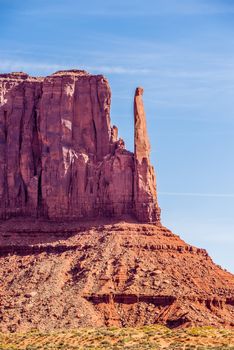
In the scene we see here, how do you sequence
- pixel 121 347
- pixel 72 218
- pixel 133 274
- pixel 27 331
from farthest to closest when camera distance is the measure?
pixel 72 218 < pixel 133 274 < pixel 27 331 < pixel 121 347

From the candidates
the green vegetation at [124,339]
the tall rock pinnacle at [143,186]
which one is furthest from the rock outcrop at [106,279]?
the green vegetation at [124,339]

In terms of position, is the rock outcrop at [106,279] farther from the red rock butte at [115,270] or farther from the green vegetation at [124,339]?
the green vegetation at [124,339]

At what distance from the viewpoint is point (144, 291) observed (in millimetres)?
181750

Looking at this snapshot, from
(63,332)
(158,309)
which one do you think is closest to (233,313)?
(158,309)

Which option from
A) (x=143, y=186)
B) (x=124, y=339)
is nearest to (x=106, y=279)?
(x=143, y=186)

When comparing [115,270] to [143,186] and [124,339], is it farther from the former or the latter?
[124,339]

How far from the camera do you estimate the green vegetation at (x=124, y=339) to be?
529ft

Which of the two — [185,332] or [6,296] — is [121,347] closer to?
[185,332]

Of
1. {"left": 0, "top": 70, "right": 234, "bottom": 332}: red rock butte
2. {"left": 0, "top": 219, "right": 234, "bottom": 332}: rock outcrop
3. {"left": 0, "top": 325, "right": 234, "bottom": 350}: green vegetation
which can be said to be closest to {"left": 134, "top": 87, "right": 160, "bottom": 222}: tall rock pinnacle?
{"left": 0, "top": 70, "right": 234, "bottom": 332}: red rock butte

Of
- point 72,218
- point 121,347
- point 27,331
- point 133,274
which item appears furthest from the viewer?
point 72,218

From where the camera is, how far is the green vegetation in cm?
16112

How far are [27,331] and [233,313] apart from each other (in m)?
24.4

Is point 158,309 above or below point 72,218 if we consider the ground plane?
below

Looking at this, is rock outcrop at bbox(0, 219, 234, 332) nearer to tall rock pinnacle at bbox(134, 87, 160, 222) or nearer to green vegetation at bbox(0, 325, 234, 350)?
tall rock pinnacle at bbox(134, 87, 160, 222)
